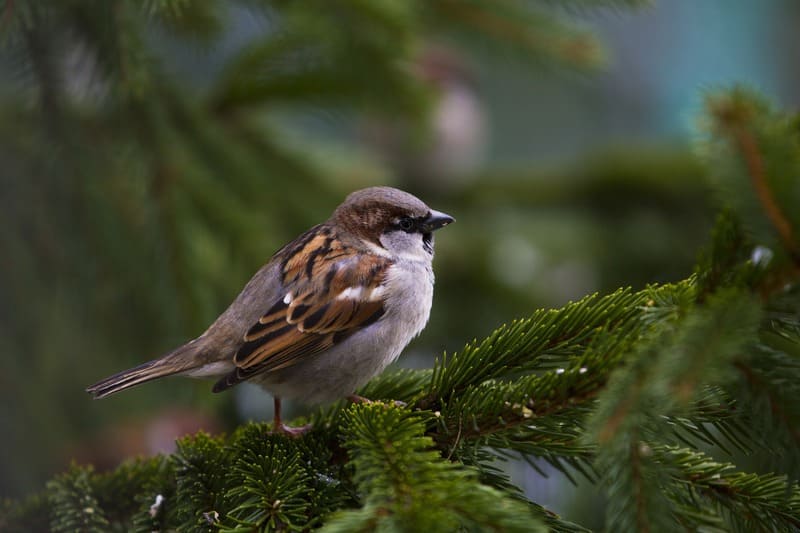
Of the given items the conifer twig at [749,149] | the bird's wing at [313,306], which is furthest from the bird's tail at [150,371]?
the conifer twig at [749,149]

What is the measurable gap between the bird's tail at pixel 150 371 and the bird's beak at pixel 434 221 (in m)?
0.72

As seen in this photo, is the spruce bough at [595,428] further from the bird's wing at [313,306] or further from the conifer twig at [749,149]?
the bird's wing at [313,306]

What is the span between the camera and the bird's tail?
6.12ft

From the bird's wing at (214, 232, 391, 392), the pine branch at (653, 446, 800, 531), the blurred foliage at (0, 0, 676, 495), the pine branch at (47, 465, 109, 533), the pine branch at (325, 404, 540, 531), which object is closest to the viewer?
the pine branch at (325, 404, 540, 531)

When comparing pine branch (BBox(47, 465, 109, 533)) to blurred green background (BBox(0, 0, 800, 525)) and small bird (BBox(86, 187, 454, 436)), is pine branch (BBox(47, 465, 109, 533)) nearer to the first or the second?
small bird (BBox(86, 187, 454, 436))

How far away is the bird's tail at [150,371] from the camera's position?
6.12ft

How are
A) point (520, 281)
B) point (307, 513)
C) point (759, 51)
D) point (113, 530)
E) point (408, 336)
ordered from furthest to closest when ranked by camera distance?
1. point (759, 51)
2. point (520, 281)
3. point (408, 336)
4. point (113, 530)
5. point (307, 513)

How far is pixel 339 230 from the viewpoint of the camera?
2.39 meters

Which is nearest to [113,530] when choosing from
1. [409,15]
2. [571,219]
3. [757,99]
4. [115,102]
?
[115,102]

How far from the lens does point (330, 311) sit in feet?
7.24

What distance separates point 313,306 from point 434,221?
1.43 feet

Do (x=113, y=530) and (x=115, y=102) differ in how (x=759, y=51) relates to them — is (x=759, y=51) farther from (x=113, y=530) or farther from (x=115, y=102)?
(x=113, y=530)

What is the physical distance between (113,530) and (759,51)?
10.3m

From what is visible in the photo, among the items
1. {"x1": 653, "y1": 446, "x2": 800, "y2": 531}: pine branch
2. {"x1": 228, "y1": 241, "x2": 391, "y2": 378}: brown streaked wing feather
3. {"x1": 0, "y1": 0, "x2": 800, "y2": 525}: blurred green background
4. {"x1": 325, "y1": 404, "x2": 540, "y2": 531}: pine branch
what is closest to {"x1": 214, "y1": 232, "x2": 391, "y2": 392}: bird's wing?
{"x1": 228, "y1": 241, "x2": 391, "y2": 378}: brown streaked wing feather
